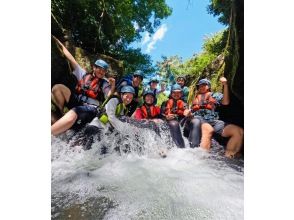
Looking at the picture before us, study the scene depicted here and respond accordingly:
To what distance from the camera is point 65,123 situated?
8.23 ft

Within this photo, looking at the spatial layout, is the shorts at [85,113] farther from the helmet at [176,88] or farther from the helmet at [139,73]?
the helmet at [176,88]

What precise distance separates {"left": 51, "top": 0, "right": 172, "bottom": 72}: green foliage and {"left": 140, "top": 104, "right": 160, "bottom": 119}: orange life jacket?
31 centimetres

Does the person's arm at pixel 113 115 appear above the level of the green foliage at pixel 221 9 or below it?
below

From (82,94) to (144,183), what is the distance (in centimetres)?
84

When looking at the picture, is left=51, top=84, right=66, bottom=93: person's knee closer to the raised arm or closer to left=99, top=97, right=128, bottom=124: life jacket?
the raised arm

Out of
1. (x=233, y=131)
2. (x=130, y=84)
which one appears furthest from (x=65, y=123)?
(x=233, y=131)

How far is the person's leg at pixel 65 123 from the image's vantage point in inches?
96.2

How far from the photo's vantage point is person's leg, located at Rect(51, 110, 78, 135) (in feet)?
8.02

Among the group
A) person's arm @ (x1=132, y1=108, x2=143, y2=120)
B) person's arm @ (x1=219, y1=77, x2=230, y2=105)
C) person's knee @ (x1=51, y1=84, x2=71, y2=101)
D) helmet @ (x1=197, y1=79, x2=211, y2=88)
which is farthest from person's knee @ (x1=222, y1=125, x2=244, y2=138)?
person's knee @ (x1=51, y1=84, x2=71, y2=101)

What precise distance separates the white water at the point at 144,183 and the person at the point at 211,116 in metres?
0.12

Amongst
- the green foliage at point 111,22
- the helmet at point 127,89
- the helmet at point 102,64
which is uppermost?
the green foliage at point 111,22

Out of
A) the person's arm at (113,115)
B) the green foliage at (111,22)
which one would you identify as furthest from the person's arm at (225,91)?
the person's arm at (113,115)
